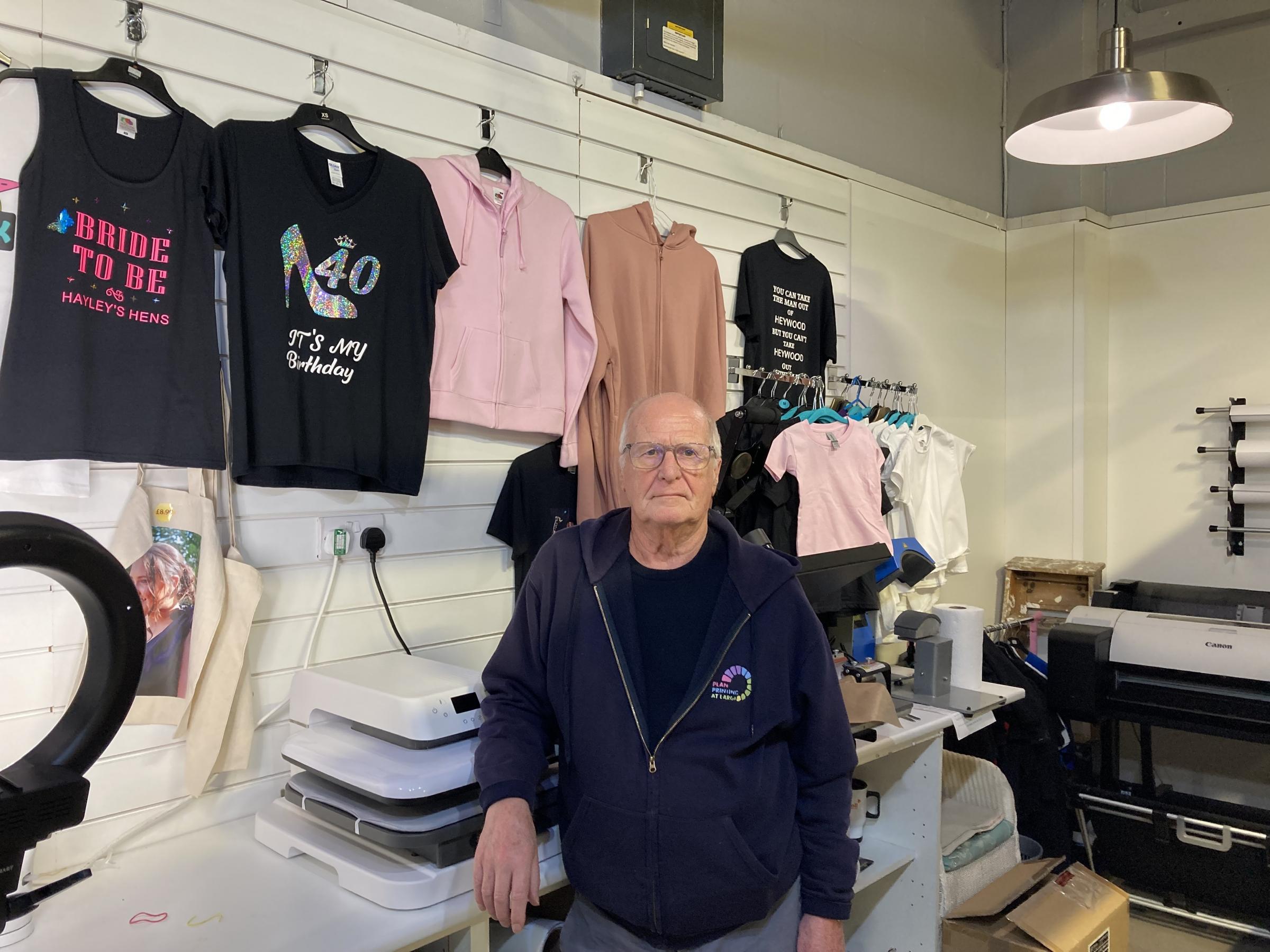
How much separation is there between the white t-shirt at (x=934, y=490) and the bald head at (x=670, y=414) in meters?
1.94

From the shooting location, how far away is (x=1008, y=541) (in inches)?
199

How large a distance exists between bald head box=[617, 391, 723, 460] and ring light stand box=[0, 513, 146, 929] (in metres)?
1.37

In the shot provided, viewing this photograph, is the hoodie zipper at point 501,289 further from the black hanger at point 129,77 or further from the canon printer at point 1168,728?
the canon printer at point 1168,728

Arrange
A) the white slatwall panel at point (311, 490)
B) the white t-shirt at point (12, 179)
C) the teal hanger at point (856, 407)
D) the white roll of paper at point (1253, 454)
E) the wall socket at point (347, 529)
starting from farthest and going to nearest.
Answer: the white roll of paper at point (1253, 454), the teal hanger at point (856, 407), the wall socket at point (347, 529), the white slatwall panel at point (311, 490), the white t-shirt at point (12, 179)

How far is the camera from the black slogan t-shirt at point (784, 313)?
11.1 ft

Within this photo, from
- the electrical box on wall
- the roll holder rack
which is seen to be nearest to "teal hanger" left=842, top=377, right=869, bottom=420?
the electrical box on wall

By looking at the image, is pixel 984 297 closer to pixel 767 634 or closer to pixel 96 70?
pixel 767 634

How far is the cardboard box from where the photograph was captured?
259 cm

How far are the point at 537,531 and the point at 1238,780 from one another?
10.5 ft

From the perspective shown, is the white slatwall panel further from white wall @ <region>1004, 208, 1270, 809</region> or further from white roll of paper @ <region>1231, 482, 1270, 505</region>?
white roll of paper @ <region>1231, 482, 1270, 505</region>

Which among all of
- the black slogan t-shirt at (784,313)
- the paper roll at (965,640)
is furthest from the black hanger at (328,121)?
the paper roll at (965,640)

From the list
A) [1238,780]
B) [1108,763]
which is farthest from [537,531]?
[1238,780]

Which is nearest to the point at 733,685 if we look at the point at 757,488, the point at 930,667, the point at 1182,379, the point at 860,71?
the point at 930,667

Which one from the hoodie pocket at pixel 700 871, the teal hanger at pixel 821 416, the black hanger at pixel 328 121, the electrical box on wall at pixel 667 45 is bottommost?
the hoodie pocket at pixel 700 871
